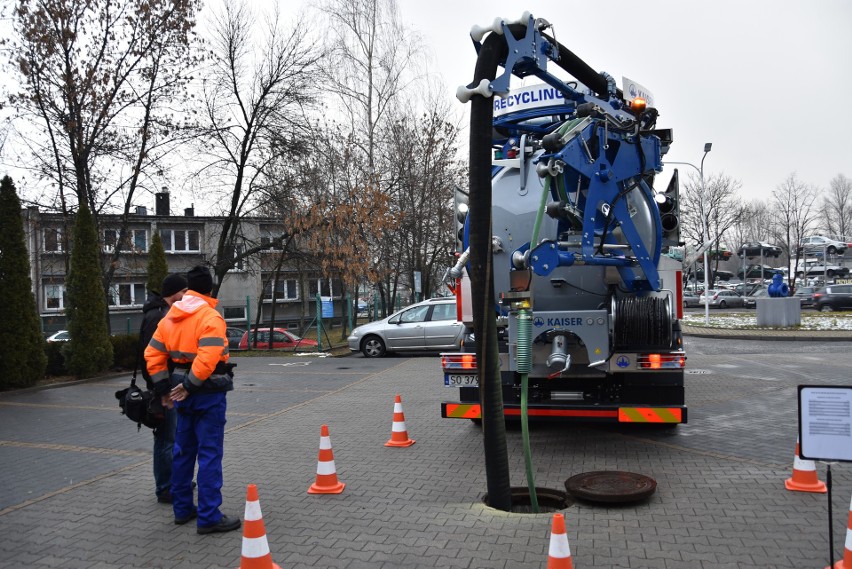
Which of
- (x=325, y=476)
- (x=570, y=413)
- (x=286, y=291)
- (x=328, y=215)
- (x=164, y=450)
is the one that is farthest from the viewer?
(x=286, y=291)

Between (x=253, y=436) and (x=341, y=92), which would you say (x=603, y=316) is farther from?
(x=341, y=92)

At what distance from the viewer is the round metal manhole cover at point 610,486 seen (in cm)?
550

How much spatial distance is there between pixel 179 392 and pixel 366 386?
8.97 m

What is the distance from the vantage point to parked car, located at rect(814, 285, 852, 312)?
38.8m

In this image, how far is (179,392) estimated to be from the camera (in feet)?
16.6

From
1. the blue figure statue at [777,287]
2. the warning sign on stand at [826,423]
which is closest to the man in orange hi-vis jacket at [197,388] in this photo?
the warning sign on stand at [826,423]

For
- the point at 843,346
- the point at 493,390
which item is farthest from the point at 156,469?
the point at 843,346

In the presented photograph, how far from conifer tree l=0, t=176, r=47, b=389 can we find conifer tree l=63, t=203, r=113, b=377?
118cm

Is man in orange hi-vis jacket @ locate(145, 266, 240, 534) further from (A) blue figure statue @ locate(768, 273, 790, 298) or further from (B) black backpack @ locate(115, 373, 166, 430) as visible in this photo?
(A) blue figure statue @ locate(768, 273, 790, 298)

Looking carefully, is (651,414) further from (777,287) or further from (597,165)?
(777,287)

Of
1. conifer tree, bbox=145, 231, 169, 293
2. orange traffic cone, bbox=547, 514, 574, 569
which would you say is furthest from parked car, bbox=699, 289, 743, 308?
orange traffic cone, bbox=547, 514, 574, 569

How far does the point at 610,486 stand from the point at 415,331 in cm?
1407

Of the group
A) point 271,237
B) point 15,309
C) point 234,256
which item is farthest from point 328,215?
point 15,309

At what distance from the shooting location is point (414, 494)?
20.0 feet
